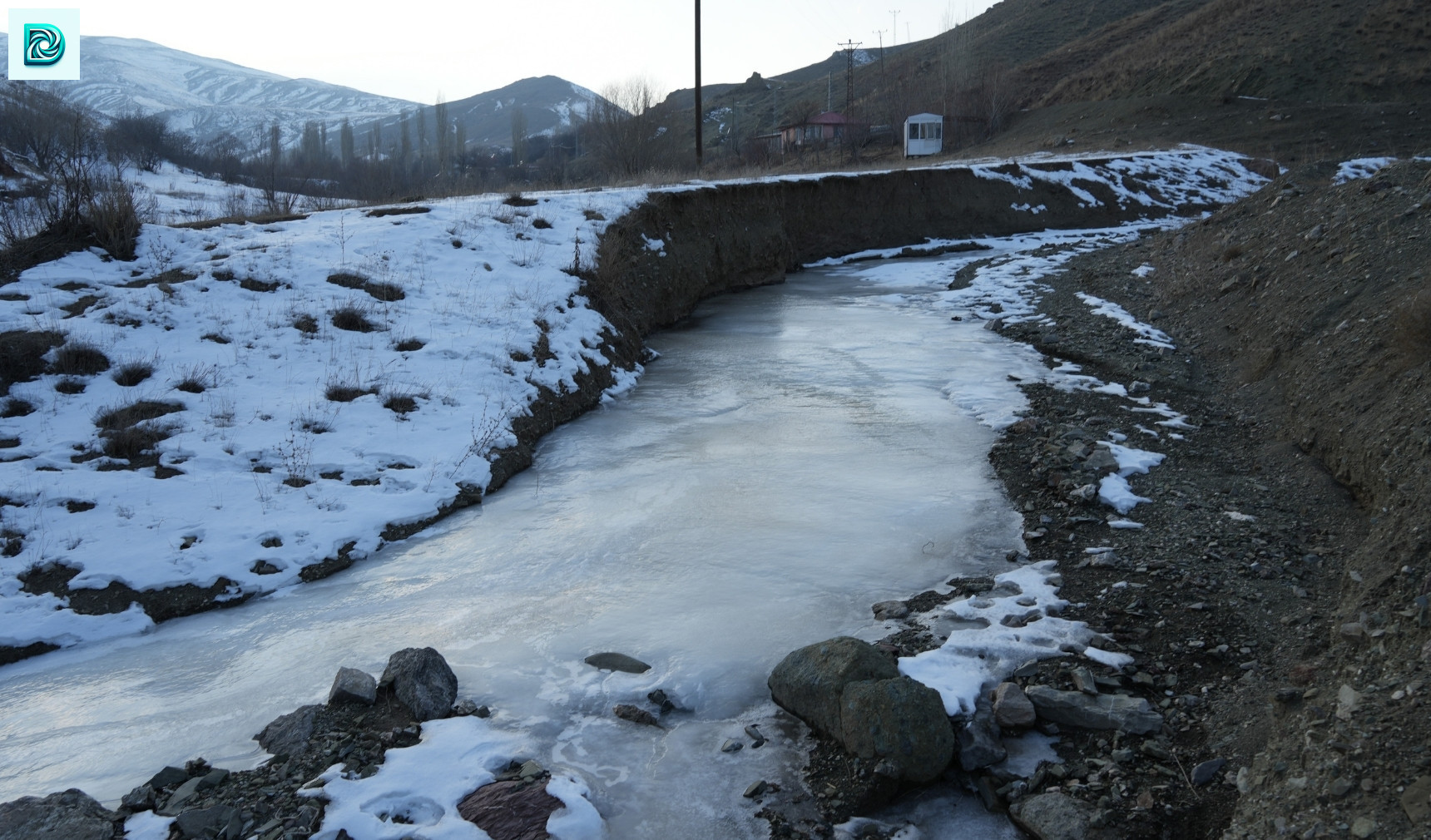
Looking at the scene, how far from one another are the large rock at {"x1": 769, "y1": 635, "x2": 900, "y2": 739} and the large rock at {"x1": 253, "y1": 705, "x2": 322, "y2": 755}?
2.22m

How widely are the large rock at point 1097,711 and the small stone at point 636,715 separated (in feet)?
5.86

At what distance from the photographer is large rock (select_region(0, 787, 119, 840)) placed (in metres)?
3.42

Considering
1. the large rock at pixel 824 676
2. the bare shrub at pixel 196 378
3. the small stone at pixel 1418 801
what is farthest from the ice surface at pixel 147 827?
the bare shrub at pixel 196 378

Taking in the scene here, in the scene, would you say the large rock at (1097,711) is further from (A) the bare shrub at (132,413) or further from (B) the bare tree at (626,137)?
(B) the bare tree at (626,137)

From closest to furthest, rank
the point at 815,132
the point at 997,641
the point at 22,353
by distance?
1. the point at 997,641
2. the point at 22,353
3. the point at 815,132

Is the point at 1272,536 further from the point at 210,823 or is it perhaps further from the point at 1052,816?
the point at 210,823

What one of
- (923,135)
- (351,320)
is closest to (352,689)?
(351,320)

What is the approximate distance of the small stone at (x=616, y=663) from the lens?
482 cm

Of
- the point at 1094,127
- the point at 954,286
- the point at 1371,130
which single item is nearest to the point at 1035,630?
the point at 954,286

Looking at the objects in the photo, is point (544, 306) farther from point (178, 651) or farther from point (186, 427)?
point (178, 651)

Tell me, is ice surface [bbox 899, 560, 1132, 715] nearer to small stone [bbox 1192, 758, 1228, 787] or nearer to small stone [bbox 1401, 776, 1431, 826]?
small stone [bbox 1192, 758, 1228, 787]

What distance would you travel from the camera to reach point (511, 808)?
3.72m

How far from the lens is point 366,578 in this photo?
6129 millimetres

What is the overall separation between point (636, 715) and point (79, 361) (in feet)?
21.3
